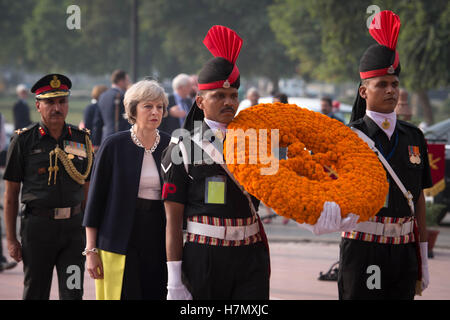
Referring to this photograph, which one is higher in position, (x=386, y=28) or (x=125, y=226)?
(x=386, y=28)

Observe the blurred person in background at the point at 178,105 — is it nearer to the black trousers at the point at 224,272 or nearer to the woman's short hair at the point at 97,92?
the woman's short hair at the point at 97,92

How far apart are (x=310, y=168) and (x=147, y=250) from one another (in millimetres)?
1574

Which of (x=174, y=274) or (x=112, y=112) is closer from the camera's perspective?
(x=174, y=274)

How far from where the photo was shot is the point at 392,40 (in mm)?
5168

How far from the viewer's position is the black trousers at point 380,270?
4973mm

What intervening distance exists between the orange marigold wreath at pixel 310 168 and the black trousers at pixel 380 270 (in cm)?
63

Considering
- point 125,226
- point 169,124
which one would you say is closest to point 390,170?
point 125,226

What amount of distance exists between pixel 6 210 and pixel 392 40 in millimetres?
3205

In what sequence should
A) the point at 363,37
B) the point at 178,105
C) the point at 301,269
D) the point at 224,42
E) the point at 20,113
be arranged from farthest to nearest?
the point at 363,37
the point at 20,113
the point at 178,105
the point at 301,269
the point at 224,42

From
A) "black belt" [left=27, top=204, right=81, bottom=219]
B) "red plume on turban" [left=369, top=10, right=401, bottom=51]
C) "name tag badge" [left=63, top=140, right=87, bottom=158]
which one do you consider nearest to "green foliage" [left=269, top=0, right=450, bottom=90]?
"name tag badge" [left=63, top=140, right=87, bottom=158]

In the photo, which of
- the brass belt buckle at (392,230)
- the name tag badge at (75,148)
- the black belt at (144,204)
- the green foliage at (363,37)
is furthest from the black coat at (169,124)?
the green foliage at (363,37)

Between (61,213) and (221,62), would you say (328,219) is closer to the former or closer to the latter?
(221,62)

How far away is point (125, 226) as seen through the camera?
5.39m

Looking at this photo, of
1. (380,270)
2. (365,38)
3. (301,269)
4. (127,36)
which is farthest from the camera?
(127,36)
